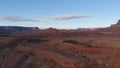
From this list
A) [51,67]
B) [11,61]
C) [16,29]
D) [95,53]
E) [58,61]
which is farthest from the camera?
[16,29]

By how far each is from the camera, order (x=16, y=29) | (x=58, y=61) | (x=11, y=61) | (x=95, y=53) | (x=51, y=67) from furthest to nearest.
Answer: (x=16, y=29) < (x=95, y=53) < (x=11, y=61) < (x=58, y=61) < (x=51, y=67)

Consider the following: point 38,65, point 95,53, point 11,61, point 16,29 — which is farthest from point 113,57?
point 16,29

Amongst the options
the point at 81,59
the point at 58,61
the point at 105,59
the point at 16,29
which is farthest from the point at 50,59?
the point at 16,29

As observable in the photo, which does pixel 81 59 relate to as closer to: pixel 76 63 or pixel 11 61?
pixel 76 63

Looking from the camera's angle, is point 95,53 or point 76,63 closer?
point 76,63

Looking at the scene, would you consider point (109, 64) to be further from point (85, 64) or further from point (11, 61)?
point (11, 61)

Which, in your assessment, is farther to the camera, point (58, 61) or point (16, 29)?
point (16, 29)

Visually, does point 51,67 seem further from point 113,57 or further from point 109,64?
point 113,57

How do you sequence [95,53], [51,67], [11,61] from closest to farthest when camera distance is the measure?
[51,67], [11,61], [95,53]
